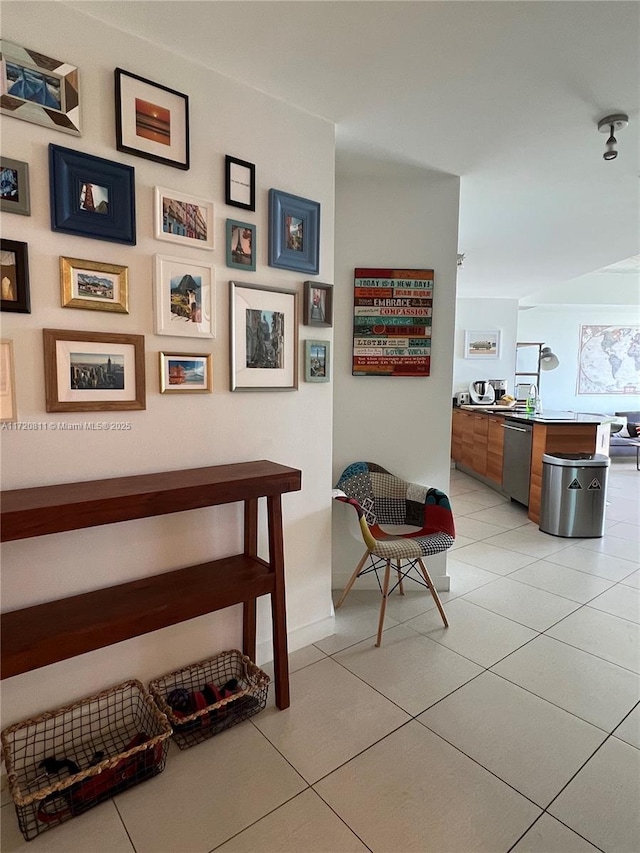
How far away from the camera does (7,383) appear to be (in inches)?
55.7

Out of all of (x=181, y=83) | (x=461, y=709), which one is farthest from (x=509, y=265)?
(x=461, y=709)

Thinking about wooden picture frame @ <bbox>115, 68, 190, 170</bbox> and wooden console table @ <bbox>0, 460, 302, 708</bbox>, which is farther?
wooden picture frame @ <bbox>115, 68, 190, 170</bbox>

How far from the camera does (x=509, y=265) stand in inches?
203

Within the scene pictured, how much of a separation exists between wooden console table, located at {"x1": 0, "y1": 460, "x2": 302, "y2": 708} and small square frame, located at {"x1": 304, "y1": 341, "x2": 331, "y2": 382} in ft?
1.72

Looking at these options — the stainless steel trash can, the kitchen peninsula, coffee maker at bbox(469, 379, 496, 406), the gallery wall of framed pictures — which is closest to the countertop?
the kitchen peninsula

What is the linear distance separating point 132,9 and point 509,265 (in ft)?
15.0

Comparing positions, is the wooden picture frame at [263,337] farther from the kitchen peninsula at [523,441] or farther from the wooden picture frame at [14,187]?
the kitchen peninsula at [523,441]

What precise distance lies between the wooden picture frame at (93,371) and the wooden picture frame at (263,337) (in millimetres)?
404

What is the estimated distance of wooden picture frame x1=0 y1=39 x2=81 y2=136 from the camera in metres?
1.37

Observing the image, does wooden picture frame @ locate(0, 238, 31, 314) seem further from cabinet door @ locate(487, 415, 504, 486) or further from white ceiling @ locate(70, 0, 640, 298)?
cabinet door @ locate(487, 415, 504, 486)

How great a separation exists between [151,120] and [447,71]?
1126 millimetres

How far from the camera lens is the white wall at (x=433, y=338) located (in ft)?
8.97

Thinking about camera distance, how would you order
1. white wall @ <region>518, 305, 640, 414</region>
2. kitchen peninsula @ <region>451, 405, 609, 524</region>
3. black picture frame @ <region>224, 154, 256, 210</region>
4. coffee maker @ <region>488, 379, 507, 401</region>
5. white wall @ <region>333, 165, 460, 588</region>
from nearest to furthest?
black picture frame @ <region>224, 154, 256, 210</region> < white wall @ <region>333, 165, 460, 588</region> < kitchen peninsula @ <region>451, 405, 609, 524</region> < coffee maker @ <region>488, 379, 507, 401</region> < white wall @ <region>518, 305, 640, 414</region>

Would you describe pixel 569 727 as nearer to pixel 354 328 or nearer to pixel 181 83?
pixel 354 328
